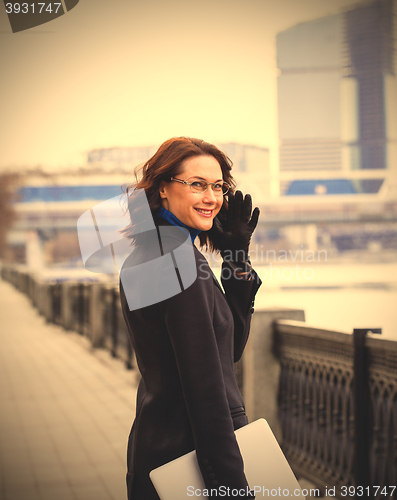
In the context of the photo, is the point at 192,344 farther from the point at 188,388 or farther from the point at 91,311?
the point at 91,311

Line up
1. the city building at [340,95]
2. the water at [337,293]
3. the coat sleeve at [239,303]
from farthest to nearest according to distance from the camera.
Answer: the city building at [340,95] → the water at [337,293] → the coat sleeve at [239,303]

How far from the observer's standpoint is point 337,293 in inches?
1683

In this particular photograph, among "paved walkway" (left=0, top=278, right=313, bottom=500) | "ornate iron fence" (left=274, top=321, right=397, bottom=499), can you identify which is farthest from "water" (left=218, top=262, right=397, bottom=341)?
"paved walkway" (left=0, top=278, right=313, bottom=500)

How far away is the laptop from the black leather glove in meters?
0.55

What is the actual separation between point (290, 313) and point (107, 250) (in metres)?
2.48

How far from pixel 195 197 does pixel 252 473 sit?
743 millimetres

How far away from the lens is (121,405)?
5.59 meters

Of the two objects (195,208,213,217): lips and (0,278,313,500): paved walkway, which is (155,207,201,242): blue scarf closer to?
(195,208,213,217): lips

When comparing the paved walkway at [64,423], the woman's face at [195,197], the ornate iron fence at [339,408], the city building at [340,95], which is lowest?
the paved walkway at [64,423]

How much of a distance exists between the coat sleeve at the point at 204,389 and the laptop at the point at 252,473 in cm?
4

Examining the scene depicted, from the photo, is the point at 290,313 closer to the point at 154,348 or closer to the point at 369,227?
the point at 154,348

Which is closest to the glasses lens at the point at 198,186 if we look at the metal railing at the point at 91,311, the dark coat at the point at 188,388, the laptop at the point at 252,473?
the dark coat at the point at 188,388

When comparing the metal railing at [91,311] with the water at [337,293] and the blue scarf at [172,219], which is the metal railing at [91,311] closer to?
the water at [337,293]

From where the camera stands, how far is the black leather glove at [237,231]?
5.82 ft
